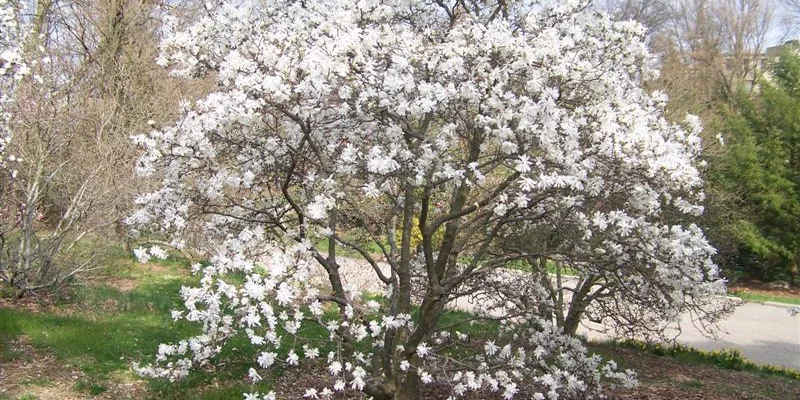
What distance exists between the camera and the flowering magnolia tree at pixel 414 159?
13.5 feet


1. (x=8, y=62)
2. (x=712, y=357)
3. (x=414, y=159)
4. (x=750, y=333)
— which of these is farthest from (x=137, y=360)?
(x=750, y=333)

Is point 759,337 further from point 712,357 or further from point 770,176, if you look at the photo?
point 770,176

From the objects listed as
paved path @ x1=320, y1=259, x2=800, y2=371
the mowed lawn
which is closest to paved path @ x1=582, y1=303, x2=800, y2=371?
paved path @ x1=320, y1=259, x2=800, y2=371

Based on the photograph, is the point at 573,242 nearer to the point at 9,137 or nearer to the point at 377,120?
the point at 377,120

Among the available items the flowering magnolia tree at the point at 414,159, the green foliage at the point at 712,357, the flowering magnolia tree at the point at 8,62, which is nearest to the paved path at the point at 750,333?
the green foliage at the point at 712,357

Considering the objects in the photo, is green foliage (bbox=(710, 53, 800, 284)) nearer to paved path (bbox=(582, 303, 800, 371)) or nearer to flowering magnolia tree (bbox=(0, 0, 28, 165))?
paved path (bbox=(582, 303, 800, 371))

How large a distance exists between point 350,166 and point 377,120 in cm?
37

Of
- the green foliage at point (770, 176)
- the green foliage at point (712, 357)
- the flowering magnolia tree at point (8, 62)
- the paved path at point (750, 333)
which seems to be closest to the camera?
the flowering magnolia tree at point (8, 62)

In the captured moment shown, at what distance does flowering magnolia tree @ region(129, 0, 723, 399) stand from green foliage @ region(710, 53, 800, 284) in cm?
1471

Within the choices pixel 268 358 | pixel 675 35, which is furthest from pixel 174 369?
pixel 675 35

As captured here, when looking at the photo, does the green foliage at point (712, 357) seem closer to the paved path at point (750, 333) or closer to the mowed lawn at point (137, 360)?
the mowed lawn at point (137, 360)

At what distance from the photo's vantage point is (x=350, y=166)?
4.32m

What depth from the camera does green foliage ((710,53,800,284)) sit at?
1866 centimetres

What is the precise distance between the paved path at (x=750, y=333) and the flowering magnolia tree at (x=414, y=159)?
170 inches
